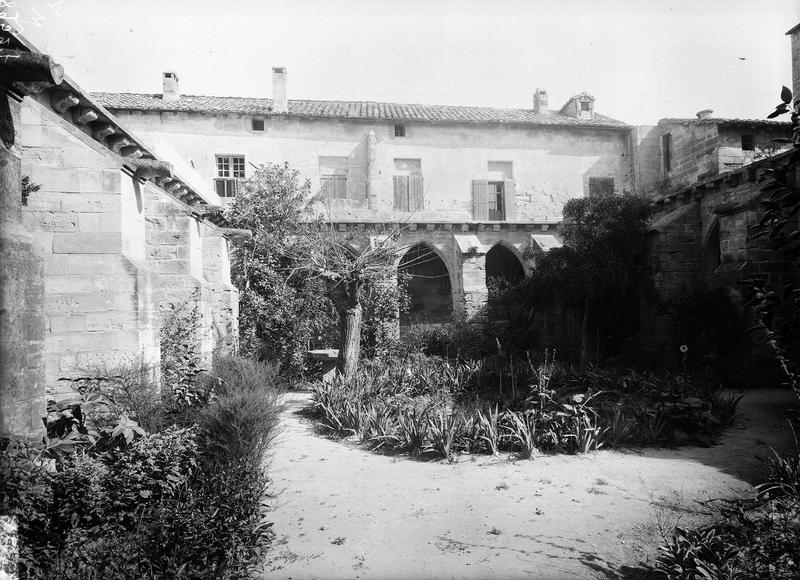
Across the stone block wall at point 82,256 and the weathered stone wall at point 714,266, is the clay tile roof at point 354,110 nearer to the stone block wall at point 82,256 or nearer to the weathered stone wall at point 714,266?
the weathered stone wall at point 714,266

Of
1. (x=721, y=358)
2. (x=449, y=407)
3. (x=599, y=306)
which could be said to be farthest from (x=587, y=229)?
(x=449, y=407)

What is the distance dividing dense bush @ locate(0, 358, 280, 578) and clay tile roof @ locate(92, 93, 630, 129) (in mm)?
17072

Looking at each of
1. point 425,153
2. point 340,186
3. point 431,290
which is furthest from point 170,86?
point 431,290

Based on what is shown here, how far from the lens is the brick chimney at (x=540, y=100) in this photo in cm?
2292

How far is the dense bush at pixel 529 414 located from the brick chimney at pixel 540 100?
17015 mm

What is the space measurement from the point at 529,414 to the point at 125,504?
5.12m

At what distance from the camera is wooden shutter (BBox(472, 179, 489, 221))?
69.7 feet

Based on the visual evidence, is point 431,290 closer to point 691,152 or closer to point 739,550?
point 691,152

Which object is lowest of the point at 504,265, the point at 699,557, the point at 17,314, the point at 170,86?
the point at 699,557

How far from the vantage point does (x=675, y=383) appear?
8.39m

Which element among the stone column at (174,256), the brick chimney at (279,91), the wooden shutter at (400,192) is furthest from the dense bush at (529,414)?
the brick chimney at (279,91)

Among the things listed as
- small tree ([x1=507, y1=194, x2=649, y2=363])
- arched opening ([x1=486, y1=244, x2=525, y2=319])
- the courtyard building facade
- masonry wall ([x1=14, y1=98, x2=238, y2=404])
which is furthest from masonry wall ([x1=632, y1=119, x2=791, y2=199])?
masonry wall ([x1=14, y1=98, x2=238, y2=404])

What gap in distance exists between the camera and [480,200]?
2136cm

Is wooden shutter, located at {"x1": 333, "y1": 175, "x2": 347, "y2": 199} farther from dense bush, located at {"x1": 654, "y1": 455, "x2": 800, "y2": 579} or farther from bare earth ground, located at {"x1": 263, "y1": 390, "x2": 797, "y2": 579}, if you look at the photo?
dense bush, located at {"x1": 654, "y1": 455, "x2": 800, "y2": 579}
